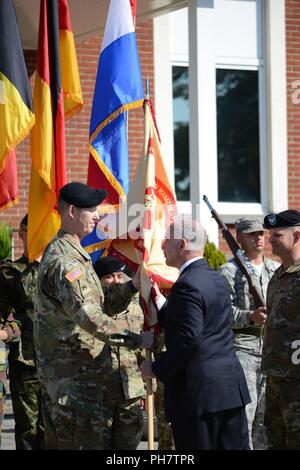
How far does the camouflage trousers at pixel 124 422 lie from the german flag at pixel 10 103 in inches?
83.8

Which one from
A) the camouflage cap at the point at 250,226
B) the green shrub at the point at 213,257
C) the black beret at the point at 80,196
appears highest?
the black beret at the point at 80,196

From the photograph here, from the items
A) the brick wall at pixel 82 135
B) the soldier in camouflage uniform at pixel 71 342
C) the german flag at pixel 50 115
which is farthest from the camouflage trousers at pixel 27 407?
the brick wall at pixel 82 135

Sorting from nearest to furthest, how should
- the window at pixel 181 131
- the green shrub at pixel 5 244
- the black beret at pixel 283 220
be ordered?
the black beret at pixel 283 220 < the green shrub at pixel 5 244 < the window at pixel 181 131

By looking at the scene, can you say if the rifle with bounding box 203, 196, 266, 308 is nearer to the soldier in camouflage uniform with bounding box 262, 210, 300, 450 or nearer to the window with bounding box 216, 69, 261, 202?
the soldier in camouflage uniform with bounding box 262, 210, 300, 450

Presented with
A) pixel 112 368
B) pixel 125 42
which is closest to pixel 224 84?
pixel 125 42

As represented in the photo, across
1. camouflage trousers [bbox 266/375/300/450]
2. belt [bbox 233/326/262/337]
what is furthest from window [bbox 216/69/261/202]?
camouflage trousers [bbox 266/375/300/450]

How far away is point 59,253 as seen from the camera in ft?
20.6

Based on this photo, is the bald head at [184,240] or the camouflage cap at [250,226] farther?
the camouflage cap at [250,226]

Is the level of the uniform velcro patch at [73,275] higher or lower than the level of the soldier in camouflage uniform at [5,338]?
higher

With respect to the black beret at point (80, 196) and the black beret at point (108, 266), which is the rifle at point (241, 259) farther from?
the black beret at point (80, 196)

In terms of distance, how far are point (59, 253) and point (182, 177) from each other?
26.5 ft

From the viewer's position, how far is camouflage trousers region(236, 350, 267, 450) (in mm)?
8195

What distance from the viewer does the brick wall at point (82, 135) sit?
13031mm

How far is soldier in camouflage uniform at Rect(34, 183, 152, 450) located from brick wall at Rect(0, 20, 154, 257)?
6709 millimetres
